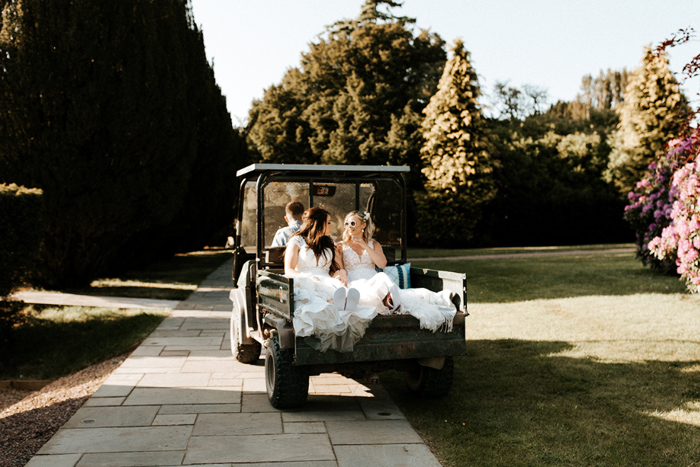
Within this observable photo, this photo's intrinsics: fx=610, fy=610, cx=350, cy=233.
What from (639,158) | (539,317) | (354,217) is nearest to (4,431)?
(354,217)

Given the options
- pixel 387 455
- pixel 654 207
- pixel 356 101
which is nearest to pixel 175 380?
pixel 387 455

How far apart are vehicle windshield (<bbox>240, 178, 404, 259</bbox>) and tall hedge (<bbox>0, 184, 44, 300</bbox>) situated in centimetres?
335

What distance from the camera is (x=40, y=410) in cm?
550

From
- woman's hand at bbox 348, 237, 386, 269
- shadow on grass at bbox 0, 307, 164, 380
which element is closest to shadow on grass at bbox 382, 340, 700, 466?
woman's hand at bbox 348, 237, 386, 269

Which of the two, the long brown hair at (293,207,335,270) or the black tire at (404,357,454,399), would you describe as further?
the long brown hair at (293,207,335,270)

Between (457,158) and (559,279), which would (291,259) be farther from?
(457,158)

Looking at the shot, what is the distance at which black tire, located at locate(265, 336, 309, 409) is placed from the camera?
498cm

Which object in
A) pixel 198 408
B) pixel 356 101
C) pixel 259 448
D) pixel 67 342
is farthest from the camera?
pixel 356 101

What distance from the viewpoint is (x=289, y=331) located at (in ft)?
15.7

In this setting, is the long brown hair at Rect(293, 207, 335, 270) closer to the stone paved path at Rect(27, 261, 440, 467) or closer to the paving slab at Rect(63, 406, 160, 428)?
the stone paved path at Rect(27, 261, 440, 467)

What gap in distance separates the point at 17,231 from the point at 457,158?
2331cm

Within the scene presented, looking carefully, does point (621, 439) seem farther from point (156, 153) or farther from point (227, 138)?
point (227, 138)

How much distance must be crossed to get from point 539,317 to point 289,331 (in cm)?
588

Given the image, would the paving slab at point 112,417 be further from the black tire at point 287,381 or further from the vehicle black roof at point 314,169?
the vehicle black roof at point 314,169
